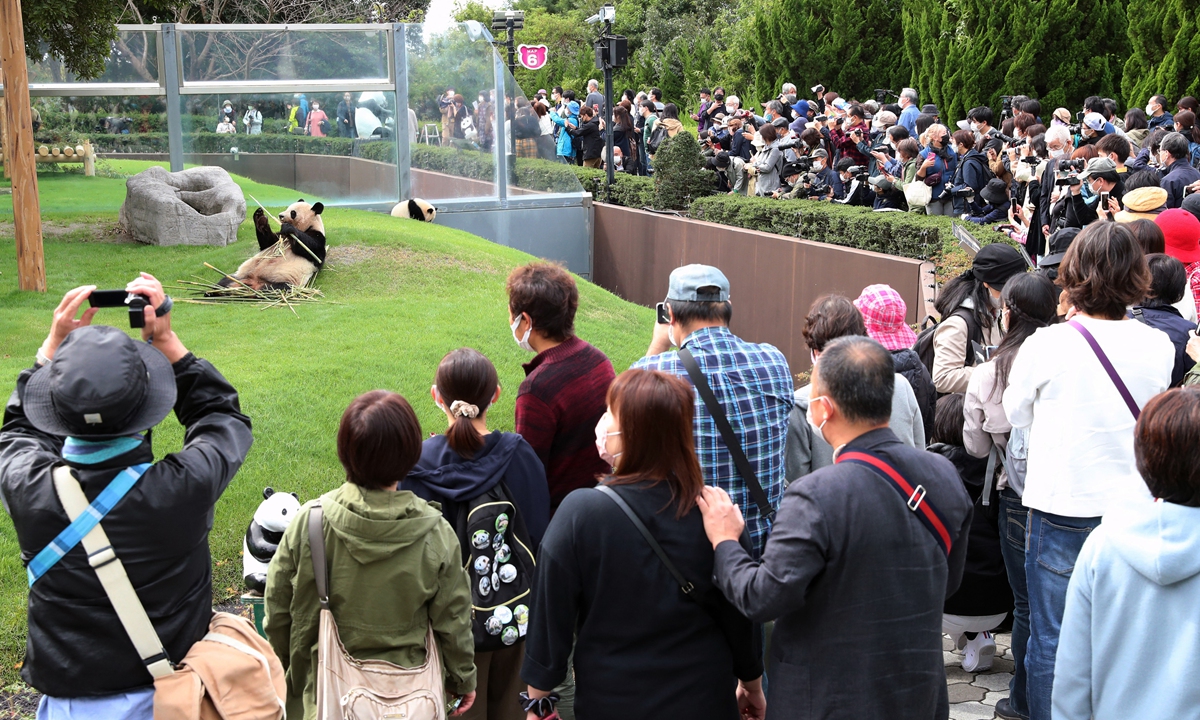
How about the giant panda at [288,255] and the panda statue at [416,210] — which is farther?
the panda statue at [416,210]

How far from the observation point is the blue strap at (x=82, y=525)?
251 cm

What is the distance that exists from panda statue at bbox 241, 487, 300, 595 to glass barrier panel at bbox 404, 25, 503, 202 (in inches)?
527

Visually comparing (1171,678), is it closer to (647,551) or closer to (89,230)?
(647,551)

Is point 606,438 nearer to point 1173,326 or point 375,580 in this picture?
point 375,580

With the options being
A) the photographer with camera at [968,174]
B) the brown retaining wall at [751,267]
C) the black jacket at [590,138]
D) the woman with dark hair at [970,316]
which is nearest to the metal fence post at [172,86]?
the brown retaining wall at [751,267]

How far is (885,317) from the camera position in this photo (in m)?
4.67

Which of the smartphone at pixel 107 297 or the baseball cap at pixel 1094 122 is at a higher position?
the baseball cap at pixel 1094 122

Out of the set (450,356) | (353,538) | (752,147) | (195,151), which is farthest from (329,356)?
(752,147)

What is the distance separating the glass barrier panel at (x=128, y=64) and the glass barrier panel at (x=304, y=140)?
646 millimetres

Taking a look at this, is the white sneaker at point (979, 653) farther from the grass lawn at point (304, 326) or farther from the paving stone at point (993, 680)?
the grass lawn at point (304, 326)

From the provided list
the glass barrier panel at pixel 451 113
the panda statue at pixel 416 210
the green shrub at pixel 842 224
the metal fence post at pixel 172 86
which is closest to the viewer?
the green shrub at pixel 842 224

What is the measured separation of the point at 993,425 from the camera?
4.11 meters

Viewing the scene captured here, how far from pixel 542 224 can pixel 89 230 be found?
695 cm

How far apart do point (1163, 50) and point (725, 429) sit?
16401 mm
